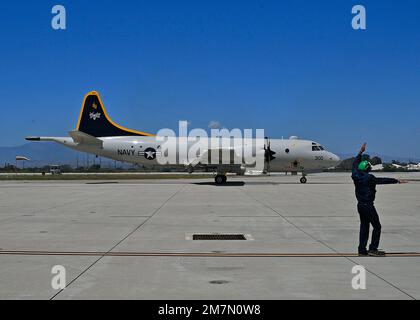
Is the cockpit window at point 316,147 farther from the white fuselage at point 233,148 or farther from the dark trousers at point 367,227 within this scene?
the dark trousers at point 367,227

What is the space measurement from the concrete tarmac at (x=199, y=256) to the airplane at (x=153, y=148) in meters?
22.4

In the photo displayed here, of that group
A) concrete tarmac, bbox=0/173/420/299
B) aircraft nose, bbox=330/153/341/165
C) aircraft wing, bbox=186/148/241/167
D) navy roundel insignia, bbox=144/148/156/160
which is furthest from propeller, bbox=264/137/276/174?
concrete tarmac, bbox=0/173/420/299

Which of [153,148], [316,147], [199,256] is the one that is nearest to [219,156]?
[153,148]

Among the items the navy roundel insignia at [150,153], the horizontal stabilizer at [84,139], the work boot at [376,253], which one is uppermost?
the horizontal stabilizer at [84,139]

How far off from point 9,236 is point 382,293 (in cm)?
884

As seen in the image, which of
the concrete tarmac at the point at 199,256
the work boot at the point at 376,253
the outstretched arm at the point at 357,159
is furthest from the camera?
the outstretched arm at the point at 357,159

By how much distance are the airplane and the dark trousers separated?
29.3 metres

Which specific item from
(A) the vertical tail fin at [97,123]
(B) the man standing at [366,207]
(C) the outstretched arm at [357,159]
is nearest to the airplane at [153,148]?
(A) the vertical tail fin at [97,123]

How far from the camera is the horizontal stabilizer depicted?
132 ft

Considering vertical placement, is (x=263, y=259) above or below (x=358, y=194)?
below

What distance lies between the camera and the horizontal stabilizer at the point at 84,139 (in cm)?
4027
